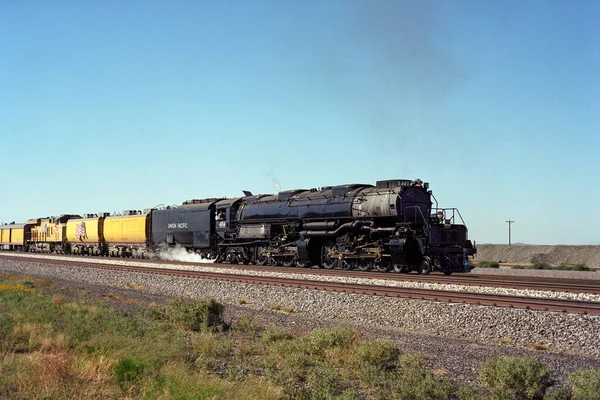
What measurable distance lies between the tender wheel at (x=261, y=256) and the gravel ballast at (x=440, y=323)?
9.90m

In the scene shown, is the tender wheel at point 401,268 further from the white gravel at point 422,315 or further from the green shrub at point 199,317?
the green shrub at point 199,317

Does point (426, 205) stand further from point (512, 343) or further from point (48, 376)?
point (48, 376)

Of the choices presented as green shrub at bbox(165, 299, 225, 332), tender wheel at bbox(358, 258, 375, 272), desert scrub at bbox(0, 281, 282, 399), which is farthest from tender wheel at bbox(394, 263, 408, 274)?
desert scrub at bbox(0, 281, 282, 399)

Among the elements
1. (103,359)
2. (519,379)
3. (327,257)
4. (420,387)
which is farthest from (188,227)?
(519,379)

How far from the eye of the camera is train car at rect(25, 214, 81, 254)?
57987 millimetres

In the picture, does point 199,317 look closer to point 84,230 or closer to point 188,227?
point 188,227

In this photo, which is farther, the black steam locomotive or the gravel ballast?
the black steam locomotive

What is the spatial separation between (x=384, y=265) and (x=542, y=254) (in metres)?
43.5

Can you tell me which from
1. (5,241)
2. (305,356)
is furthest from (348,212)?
(5,241)

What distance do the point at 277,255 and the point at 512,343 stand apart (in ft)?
63.6

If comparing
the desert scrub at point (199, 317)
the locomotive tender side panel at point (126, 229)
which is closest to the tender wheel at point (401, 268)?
the desert scrub at point (199, 317)

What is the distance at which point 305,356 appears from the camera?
1066 centimetres

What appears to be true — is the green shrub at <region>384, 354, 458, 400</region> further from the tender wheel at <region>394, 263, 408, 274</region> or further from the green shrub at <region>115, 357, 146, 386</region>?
the tender wheel at <region>394, 263, 408, 274</region>

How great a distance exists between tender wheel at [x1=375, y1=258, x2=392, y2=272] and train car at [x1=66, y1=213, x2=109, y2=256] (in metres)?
32.4
